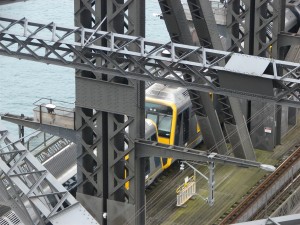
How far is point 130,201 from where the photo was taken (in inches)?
931

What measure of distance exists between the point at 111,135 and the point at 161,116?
583 cm

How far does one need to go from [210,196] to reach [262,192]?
2.39 m

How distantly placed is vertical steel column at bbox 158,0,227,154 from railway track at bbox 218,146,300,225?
1453 mm

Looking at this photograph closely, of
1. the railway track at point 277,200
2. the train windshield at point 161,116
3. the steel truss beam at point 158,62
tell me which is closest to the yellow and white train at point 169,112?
the train windshield at point 161,116

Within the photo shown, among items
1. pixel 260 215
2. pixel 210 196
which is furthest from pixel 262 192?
pixel 210 196

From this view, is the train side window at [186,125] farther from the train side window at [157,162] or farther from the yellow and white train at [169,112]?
the train side window at [157,162]

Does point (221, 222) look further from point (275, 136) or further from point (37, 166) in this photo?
point (37, 166)

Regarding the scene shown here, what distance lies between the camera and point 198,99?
89.7ft

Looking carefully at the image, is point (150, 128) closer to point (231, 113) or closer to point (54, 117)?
point (231, 113)

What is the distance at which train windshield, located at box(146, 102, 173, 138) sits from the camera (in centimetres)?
2869

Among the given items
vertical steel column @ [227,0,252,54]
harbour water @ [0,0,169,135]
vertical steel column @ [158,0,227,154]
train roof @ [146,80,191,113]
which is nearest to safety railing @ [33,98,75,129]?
vertical steel column @ [158,0,227,154]

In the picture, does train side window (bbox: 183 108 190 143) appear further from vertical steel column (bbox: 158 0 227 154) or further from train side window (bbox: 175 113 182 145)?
vertical steel column (bbox: 158 0 227 154)

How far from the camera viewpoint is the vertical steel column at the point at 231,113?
85.1ft

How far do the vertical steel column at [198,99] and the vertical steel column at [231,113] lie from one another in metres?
0.32
